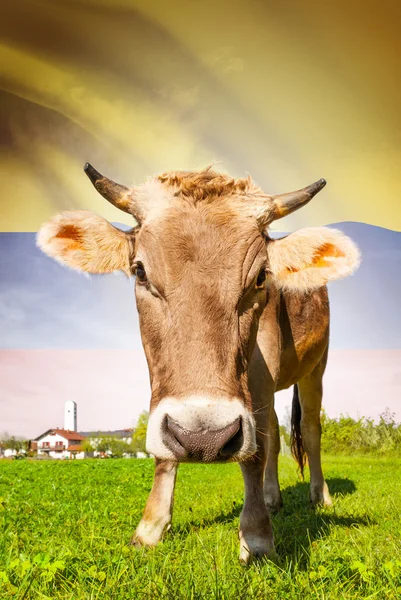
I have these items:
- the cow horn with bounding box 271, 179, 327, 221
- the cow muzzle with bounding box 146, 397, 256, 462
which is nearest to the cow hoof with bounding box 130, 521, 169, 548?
the cow muzzle with bounding box 146, 397, 256, 462

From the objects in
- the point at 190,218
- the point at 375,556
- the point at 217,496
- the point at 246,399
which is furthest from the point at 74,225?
the point at 217,496

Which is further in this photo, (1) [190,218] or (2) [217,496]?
(2) [217,496]

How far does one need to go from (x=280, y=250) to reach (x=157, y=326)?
1443 mm

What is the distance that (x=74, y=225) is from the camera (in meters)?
5.01

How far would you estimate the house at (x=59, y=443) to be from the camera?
3354 inches

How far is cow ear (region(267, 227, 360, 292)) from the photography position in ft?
16.9

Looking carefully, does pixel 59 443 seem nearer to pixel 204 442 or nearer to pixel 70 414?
pixel 70 414

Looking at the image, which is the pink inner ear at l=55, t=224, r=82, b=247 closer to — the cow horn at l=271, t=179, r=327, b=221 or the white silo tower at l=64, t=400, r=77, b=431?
the cow horn at l=271, t=179, r=327, b=221

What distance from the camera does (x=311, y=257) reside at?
5219 millimetres

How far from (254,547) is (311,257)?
2.30 metres

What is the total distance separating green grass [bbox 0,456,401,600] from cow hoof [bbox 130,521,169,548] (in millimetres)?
117

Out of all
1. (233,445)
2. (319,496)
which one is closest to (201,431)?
(233,445)

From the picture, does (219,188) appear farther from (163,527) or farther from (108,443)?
(108,443)

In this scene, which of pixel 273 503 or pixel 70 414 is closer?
pixel 273 503
